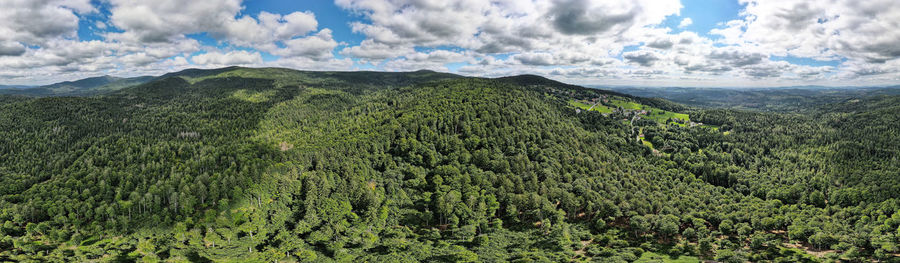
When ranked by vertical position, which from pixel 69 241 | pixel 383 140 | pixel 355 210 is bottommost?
pixel 69 241

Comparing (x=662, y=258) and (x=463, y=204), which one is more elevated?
(x=463, y=204)

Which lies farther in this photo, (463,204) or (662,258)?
(463,204)

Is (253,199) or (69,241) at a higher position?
(253,199)

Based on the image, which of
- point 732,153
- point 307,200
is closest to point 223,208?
point 307,200

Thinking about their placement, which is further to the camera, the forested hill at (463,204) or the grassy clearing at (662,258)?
the forested hill at (463,204)

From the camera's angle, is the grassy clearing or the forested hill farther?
the forested hill

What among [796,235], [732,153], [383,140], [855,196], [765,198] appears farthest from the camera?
[732,153]

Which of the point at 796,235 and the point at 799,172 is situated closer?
the point at 796,235

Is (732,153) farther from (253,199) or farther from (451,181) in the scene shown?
(253,199)

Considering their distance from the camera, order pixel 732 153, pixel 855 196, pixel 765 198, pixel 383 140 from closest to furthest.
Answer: pixel 855 196 < pixel 765 198 < pixel 383 140 < pixel 732 153
